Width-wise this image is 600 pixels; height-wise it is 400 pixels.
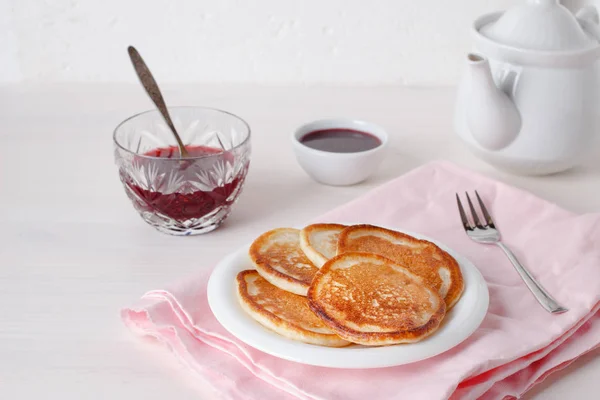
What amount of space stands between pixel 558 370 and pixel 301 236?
388mm

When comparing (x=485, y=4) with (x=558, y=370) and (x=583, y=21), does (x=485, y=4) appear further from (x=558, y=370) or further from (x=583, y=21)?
(x=558, y=370)

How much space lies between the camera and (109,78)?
2.05m

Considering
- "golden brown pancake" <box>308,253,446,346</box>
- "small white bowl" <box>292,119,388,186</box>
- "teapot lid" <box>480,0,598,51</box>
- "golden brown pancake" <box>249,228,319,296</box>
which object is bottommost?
"small white bowl" <box>292,119,388,186</box>

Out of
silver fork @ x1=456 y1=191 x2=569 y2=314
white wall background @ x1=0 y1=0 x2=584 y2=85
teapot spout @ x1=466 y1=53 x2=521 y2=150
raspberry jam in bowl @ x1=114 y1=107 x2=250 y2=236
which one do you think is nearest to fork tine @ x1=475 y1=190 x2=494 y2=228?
silver fork @ x1=456 y1=191 x2=569 y2=314

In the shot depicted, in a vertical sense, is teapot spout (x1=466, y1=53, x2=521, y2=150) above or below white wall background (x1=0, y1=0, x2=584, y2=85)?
above

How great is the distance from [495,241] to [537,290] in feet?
0.54

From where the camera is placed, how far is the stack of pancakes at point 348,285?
3.06ft

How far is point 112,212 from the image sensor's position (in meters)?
1.41

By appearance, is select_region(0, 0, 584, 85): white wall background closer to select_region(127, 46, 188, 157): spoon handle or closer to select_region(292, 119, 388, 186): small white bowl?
select_region(292, 119, 388, 186): small white bowl

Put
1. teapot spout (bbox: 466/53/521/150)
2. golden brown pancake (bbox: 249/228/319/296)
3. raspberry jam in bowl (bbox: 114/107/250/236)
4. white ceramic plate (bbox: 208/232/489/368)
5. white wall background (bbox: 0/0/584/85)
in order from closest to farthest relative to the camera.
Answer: white ceramic plate (bbox: 208/232/489/368) → golden brown pancake (bbox: 249/228/319/296) → raspberry jam in bowl (bbox: 114/107/250/236) → teapot spout (bbox: 466/53/521/150) → white wall background (bbox: 0/0/584/85)

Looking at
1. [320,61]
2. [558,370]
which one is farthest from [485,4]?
[558,370]

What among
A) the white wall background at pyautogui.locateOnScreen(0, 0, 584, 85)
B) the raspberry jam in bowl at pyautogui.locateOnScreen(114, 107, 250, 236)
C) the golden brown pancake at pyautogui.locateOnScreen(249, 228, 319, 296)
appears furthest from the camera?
the white wall background at pyautogui.locateOnScreen(0, 0, 584, 85)

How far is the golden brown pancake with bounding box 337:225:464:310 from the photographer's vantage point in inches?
40.9

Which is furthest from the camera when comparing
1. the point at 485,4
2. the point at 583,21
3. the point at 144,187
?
the point at 485,4
